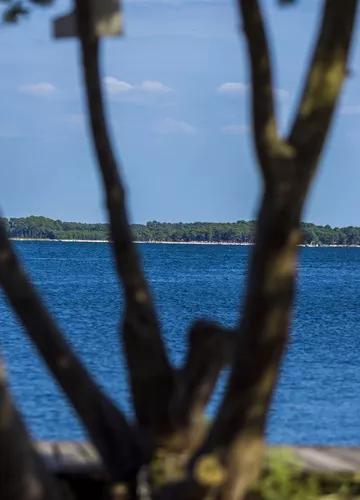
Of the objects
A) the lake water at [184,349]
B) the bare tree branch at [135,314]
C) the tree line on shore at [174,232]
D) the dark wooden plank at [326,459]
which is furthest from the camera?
the tree line on shore at [174,232]

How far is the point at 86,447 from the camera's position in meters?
4.82

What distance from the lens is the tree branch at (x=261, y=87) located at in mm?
3473

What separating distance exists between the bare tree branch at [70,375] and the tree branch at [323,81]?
3.83 ft

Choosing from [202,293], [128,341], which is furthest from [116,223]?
[202,293]

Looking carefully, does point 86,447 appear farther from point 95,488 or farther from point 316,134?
point 316,134

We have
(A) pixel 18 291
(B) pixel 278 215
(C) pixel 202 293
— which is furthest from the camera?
(C) pixel 202 293

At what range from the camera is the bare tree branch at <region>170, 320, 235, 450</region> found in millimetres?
4223

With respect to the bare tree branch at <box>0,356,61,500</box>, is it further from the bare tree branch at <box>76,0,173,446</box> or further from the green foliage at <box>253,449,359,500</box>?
the green foliage at <box>253,449,359,500</box>

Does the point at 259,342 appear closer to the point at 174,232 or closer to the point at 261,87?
the point at 261,87

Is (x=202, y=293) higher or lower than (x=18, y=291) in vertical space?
lower

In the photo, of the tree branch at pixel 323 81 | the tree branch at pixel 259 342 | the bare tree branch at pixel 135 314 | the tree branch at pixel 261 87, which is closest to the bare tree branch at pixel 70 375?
the bare tree branch at pixel 135 314

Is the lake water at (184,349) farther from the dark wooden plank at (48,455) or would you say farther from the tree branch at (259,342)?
the tree branch at (259,342)

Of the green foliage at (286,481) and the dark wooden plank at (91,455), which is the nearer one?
the green foliage at (286,481)

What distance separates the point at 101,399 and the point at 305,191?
1.19 metres
